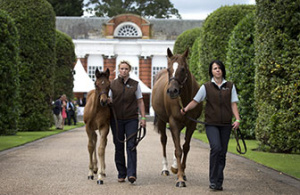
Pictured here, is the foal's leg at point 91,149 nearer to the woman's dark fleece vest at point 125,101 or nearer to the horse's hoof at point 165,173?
the woman's dark fleece vest at point 125,101

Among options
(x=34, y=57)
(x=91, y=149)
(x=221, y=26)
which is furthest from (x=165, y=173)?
(x=34, y=57)

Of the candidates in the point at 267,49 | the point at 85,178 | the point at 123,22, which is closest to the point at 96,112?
the point at 85,178

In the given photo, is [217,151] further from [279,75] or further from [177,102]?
[279,75]

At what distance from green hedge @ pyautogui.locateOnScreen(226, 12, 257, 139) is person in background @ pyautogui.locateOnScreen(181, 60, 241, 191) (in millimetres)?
10203

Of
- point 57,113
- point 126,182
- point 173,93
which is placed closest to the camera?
point 173,93

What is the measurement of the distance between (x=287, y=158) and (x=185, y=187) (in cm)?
479

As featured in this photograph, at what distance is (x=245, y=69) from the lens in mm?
17844

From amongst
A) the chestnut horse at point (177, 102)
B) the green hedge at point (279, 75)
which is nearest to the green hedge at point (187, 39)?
the green hedge at point (279, 75)

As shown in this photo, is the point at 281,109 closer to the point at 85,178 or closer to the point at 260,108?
the point at 260,108

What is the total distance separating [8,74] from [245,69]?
843 centimetres

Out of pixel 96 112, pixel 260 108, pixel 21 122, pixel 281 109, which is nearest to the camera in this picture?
pixel 96 112

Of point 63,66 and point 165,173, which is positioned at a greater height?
point 63,66

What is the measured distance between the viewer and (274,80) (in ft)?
41.9

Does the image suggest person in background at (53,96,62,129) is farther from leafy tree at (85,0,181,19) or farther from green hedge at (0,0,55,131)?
leafy tree at (85,0,181,19)
